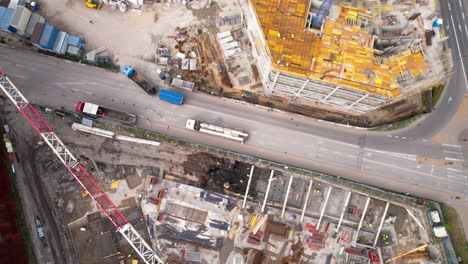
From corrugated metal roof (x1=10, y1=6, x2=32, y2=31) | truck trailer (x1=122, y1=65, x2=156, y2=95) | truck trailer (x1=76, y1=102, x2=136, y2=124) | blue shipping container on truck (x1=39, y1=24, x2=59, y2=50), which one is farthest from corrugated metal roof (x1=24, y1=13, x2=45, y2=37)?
truck trailer (x1=122, y1=65, x2=156, y2=95)

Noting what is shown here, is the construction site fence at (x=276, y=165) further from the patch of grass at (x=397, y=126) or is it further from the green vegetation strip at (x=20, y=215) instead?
the green vegetation strip at (x=20, y=215)

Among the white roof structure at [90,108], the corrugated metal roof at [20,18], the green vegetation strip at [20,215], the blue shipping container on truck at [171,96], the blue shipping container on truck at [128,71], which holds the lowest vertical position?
the green vegetation strip at [20,215]

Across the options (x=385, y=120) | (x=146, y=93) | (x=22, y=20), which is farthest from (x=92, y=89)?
(x=385, y=120)

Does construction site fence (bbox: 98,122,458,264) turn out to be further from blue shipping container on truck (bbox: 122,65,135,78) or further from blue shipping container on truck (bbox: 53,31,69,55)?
blue shipping container on truck (bbox: 53,31,69,55)

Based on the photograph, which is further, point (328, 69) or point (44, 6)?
point (44, 6)

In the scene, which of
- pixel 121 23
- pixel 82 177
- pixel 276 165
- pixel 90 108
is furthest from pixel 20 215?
pixel 276 165

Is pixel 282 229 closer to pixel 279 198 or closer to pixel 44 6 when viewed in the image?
pixel 279 198

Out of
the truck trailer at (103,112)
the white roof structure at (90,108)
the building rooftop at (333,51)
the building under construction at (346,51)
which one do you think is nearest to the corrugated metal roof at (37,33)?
the truck trailer at (103,112)
